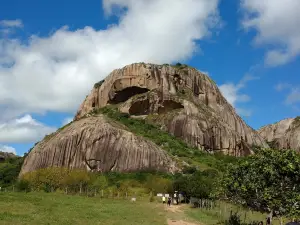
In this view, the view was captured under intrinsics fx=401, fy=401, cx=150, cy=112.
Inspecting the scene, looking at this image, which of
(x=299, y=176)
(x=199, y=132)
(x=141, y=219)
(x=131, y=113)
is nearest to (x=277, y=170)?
(x=299, y=176)

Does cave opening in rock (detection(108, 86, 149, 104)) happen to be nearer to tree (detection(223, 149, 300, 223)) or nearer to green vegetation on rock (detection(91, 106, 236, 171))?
green vegetation on rock (detection(91, 106, 236, 171))

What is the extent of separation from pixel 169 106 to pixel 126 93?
1604 centimetres

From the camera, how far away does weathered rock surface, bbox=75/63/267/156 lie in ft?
383

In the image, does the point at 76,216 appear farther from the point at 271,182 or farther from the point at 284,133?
the point at 284,133

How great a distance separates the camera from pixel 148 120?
12131cm

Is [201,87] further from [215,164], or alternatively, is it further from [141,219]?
[141,219]

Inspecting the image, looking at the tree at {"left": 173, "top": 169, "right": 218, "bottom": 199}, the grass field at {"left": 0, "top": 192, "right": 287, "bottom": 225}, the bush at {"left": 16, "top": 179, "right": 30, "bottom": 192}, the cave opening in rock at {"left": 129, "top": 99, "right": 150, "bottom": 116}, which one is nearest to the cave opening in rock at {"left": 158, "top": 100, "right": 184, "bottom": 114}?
the cave opening in rock at {"left": 129, "top": 99, "right": 150, "bottom": 116}

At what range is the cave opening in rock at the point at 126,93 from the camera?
12700cm

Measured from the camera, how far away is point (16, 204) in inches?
1661

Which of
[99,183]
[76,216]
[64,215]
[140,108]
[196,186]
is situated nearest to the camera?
[64,215]

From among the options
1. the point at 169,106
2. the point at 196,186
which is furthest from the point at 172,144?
the point at 196,186

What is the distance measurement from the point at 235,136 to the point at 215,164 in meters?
23.3

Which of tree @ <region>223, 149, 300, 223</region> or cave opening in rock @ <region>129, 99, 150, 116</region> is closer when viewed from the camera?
tree @ <region>223, 149, 300, 223</region>

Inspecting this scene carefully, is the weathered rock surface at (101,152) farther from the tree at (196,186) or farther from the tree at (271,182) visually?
the tree at (271,182)
